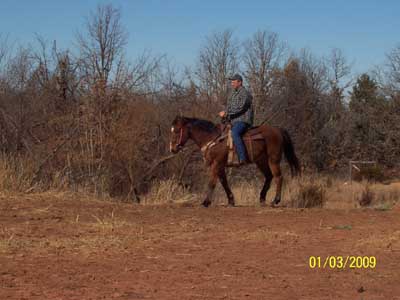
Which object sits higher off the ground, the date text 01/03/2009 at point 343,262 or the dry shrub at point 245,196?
the dry shrub at point 245,196

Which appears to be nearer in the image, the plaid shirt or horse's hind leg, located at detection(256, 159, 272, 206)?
the plaid shirt

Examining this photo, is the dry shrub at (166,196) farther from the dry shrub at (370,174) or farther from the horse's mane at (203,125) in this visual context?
the dry shrub at (370,174)

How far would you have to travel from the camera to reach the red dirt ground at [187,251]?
634 cm

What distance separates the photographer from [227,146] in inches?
542

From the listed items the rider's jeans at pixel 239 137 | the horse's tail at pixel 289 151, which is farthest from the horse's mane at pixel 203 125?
the horse's tail at pixel 289 151

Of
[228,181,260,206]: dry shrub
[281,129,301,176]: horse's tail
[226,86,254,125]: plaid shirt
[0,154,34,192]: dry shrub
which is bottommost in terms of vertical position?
[228,181,260,206]: dry shrub

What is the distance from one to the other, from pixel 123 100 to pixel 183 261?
32.9ft

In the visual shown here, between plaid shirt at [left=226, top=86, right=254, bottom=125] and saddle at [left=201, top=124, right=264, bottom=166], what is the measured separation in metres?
0.22

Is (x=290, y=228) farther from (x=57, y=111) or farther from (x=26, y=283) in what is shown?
(x=57, y=111)

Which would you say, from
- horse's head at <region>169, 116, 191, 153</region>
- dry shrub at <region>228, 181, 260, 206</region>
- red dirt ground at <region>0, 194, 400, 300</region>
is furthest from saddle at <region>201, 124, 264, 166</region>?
dry shrub at <region>228, 181, 260, 206</region>

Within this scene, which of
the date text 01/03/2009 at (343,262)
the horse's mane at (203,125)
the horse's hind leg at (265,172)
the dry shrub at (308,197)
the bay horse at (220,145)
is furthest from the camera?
the dry shrub at (308,197)

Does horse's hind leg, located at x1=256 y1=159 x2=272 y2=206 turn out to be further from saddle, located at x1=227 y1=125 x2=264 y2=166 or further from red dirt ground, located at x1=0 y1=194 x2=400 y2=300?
red dirt ground, located at x1=0 y1=194 x2=400 y2=300

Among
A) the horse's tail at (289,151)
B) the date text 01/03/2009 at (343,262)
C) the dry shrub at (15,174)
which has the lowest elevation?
the date text 01/03/2009 at (343,262)

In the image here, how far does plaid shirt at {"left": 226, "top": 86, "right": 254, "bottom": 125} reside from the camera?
44.7ft
